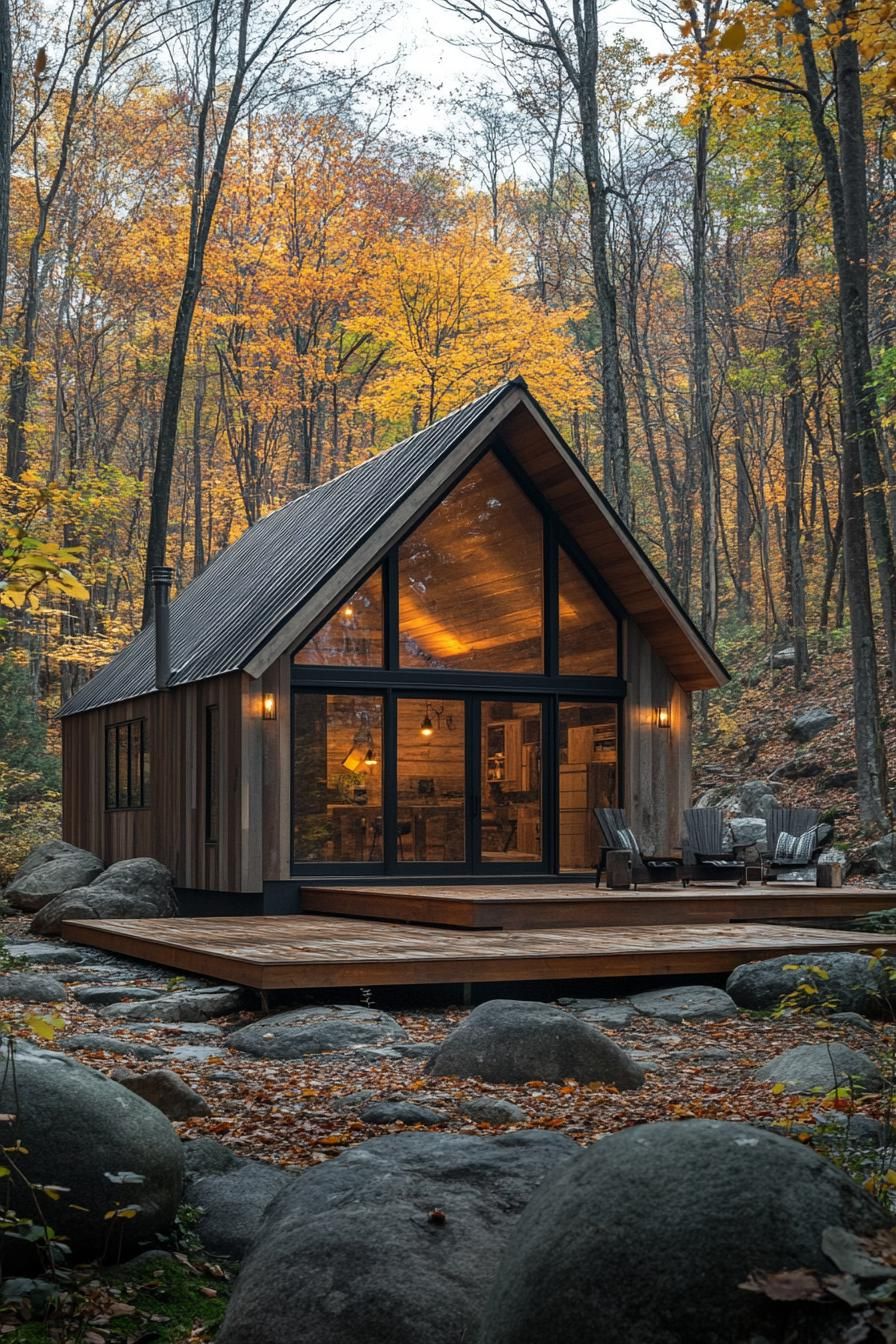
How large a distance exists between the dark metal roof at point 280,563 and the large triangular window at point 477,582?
625 millimetres

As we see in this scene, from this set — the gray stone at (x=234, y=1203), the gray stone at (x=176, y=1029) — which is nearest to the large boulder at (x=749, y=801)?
the gray stone at (x=176, y=1029)

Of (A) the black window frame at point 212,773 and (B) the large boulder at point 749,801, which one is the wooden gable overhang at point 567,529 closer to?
(A) the black window frame at point 212,773

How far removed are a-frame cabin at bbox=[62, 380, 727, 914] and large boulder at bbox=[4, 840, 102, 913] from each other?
1.01 meters

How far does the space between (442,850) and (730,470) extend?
2422 cm

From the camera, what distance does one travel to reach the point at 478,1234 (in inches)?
134

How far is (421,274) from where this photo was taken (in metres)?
25.6

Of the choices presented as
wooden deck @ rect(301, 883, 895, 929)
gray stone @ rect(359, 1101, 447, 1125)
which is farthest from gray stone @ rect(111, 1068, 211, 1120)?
→ wooden deck @ rect(301, 883, 895, 929)

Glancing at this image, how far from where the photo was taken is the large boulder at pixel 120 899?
13.6 meters

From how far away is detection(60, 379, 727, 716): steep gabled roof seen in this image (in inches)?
533

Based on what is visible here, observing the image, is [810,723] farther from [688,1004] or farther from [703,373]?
[688,1004]

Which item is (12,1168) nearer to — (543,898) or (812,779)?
(543,898)

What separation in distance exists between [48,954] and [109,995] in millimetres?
2448

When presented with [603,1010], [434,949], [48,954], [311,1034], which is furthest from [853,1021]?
[48,954]

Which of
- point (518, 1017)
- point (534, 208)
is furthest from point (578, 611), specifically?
point (534, 208)
